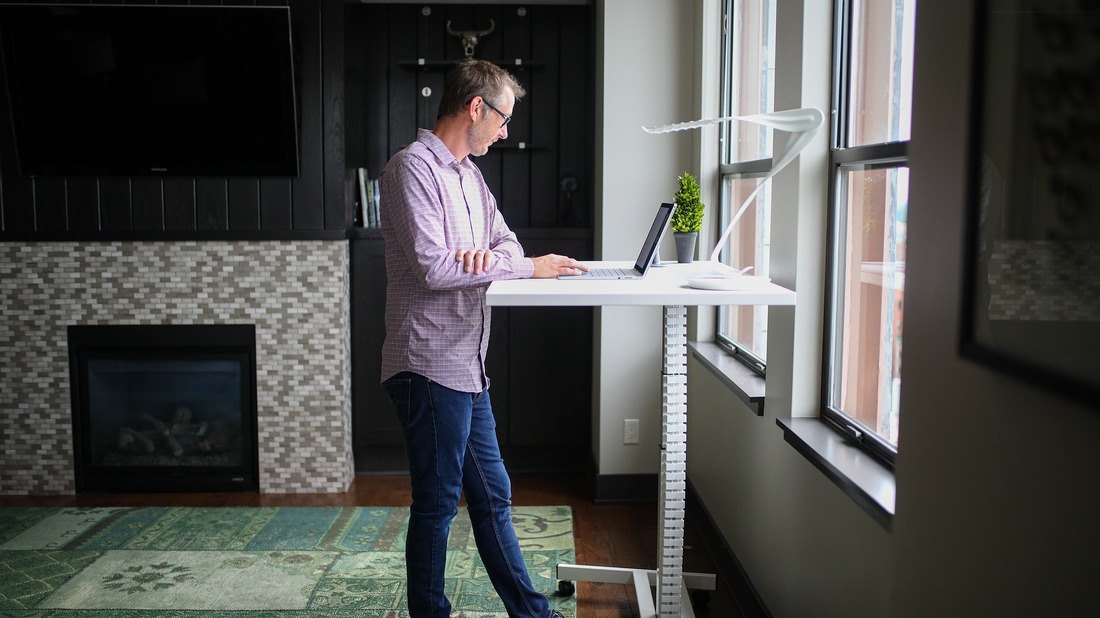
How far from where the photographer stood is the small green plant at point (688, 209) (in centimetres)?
290

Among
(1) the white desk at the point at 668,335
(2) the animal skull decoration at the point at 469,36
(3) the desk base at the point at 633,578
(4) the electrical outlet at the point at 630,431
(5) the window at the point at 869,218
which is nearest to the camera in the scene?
(5) the window at the point at 869,218

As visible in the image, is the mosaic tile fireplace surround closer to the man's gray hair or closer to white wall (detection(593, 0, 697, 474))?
white wall (detection(593, 0, 697, 474))

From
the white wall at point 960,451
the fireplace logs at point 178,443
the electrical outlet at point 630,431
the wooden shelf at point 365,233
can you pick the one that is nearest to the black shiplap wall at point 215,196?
the wooden shelf at point 365,233

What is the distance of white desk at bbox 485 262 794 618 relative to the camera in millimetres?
2037

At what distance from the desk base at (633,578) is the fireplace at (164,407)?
5.73ft

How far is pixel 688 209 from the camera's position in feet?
9.57

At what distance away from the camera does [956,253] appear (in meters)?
1.29

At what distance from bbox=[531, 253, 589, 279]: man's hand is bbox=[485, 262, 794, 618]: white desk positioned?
0.04 meters

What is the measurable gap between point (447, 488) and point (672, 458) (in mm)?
567

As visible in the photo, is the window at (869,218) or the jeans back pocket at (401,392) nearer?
the window at (869,218)

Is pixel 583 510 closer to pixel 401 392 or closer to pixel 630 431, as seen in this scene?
pixel 630 431

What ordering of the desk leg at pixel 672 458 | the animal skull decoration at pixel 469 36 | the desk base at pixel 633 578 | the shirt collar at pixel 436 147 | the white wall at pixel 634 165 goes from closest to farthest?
1. the shirt collar at pixel 436 147
2. the desk leg at pixel 672 458
3. the desk base at pixel 633 578
4. the white wall at pixel 634 165
5. the animal skull decoration at pixel 469 36

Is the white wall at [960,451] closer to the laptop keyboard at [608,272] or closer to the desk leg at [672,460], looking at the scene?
the desk leg at [672,460]

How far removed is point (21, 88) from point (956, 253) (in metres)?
3.84
